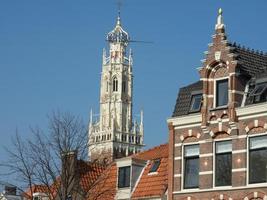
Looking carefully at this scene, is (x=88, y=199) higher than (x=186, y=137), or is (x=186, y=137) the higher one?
(x=186, y=137)

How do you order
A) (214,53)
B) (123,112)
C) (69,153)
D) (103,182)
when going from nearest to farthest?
(214,53) → (69,153) → (103,182) → (123,112)

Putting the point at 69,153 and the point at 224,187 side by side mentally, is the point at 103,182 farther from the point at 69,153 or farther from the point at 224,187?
the point at 224,187

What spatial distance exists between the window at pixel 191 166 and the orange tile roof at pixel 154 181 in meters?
3.34

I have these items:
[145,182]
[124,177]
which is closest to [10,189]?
[124,177]

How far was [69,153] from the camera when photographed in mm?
42094

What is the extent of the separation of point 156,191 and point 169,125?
4741 millimetres

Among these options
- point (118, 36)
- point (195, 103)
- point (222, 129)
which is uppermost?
point (118, 36)

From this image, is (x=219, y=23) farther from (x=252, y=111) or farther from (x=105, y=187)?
(x=105, y=187)

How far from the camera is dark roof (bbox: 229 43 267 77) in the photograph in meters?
37.6

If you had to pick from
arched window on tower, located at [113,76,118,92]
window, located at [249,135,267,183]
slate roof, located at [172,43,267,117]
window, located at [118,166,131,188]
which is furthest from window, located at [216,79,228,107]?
arched window on tower, located at [113,76,118,92]

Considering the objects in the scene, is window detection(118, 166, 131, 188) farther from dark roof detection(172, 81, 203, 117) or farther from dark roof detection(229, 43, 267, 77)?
dark roof detection(229, 43, 267, 77)

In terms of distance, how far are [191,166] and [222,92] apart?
4170 mm

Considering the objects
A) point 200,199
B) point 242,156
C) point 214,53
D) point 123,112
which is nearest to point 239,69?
point 214,53

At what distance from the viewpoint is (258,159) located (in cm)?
3488
